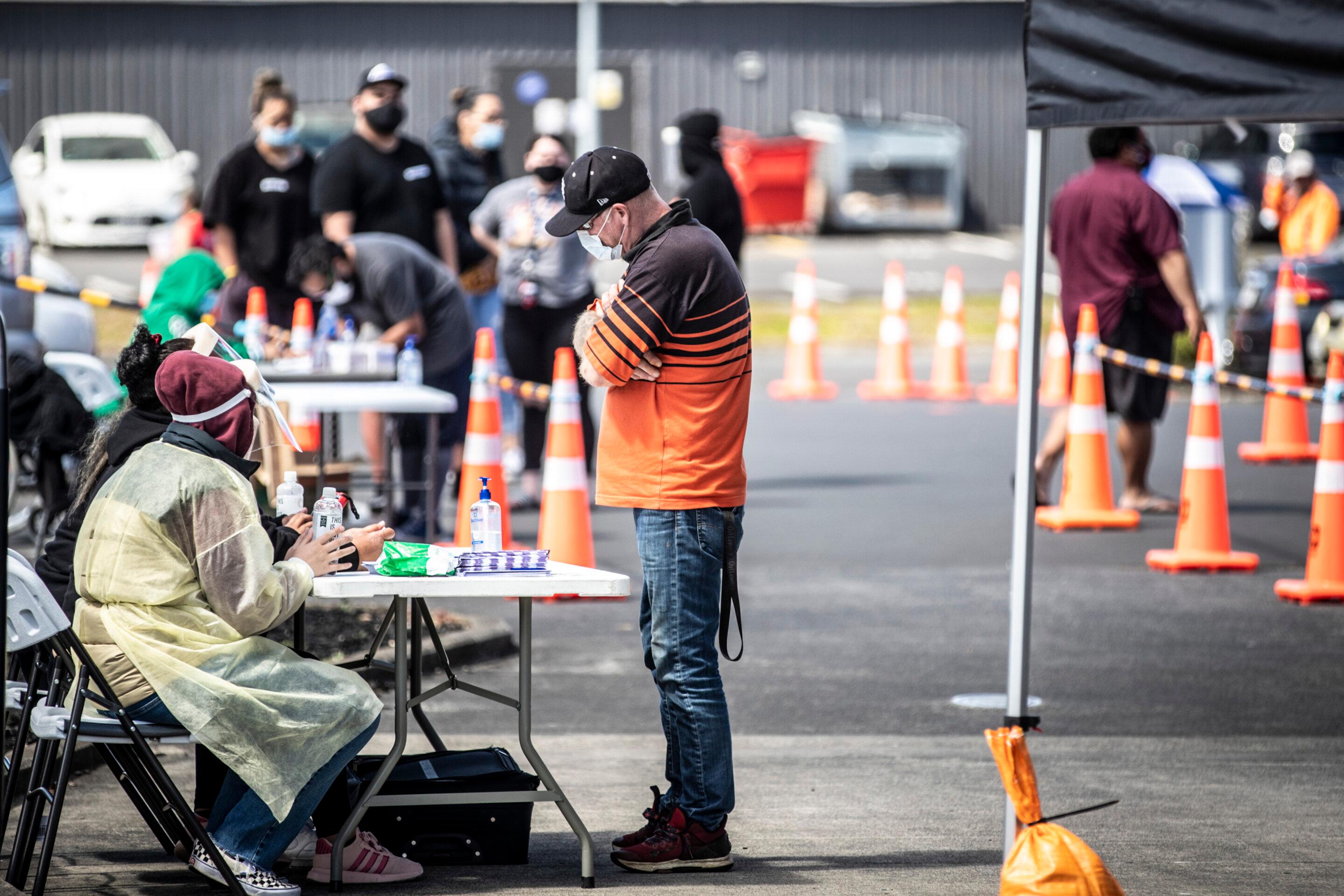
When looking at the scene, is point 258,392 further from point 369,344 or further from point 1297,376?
point 1297,376

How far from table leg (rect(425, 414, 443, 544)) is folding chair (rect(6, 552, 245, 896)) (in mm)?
4618

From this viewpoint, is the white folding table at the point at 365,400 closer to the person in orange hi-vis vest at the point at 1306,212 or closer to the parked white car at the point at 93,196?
the person in orange hi-vis vest at the point at 1306,212

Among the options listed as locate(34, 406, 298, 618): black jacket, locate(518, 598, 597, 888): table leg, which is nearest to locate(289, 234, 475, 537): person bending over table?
locate(34, 406, 298, 618): black jacket

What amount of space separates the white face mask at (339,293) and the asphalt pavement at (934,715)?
1.68 m

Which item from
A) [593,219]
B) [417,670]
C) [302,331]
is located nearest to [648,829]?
[417,670]

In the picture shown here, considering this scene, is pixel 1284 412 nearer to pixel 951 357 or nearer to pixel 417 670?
pixel 951 357

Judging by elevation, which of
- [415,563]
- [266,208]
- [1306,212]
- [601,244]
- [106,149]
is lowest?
[415,563]

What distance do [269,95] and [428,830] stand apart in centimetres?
726

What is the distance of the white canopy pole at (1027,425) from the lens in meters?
4.74

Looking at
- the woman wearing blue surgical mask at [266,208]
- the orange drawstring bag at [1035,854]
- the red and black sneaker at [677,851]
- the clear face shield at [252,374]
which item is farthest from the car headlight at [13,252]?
the orange drawstring bag at [1035,854]

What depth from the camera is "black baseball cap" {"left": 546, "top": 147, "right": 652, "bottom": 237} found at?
16.4 feet

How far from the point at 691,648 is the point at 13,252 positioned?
760 cm

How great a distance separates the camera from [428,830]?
5.18 m

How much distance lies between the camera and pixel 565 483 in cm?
888
